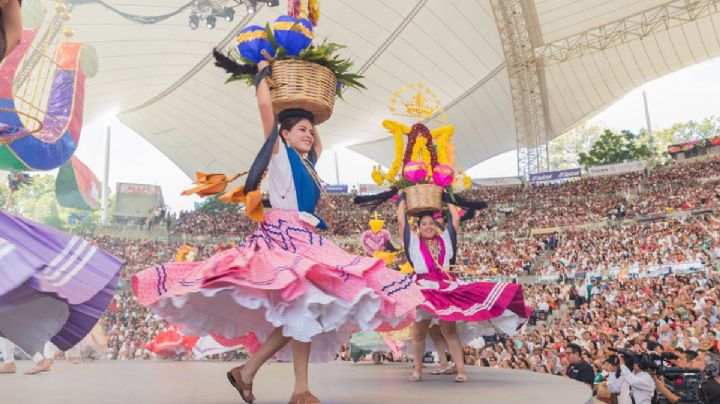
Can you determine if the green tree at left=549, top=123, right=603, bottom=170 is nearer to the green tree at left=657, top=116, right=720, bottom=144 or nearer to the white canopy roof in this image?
the green tree at left=657, top=116, right=720, bottom=144

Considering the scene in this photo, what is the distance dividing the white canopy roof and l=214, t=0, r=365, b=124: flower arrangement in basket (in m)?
15.2

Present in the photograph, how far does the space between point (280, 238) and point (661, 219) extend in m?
19.9

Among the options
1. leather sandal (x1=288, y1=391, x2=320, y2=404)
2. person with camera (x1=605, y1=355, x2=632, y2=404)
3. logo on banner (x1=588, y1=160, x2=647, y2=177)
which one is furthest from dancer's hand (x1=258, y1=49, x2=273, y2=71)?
logo on banner (x1=588, y1=160, x2=647, y2=177)

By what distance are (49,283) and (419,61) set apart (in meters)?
22.1

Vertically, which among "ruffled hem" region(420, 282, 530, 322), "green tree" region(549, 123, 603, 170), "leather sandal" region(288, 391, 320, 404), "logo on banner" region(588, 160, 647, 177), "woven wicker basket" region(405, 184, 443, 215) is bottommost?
"leather sandal" region(288, 391, 320, 404)

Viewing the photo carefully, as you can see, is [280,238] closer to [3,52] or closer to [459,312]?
[3,52]

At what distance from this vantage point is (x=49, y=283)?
7.11 ft

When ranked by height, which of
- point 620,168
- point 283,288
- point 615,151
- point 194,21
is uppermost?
point 194,21

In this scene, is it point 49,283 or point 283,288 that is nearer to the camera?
point 49,283

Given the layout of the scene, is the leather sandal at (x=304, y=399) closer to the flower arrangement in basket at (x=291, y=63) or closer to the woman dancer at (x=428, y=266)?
the flower arrangement in basket at (x=291, y=63)

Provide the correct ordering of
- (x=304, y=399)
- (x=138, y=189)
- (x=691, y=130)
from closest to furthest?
(x=304, y=399)
(x=138, y=189)
(x=691, y=130)

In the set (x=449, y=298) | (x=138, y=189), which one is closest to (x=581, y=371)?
(x=449, y=298)

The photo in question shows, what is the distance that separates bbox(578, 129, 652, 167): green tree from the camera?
120 ft

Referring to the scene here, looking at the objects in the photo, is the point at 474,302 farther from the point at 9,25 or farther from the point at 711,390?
the point at 9,25
